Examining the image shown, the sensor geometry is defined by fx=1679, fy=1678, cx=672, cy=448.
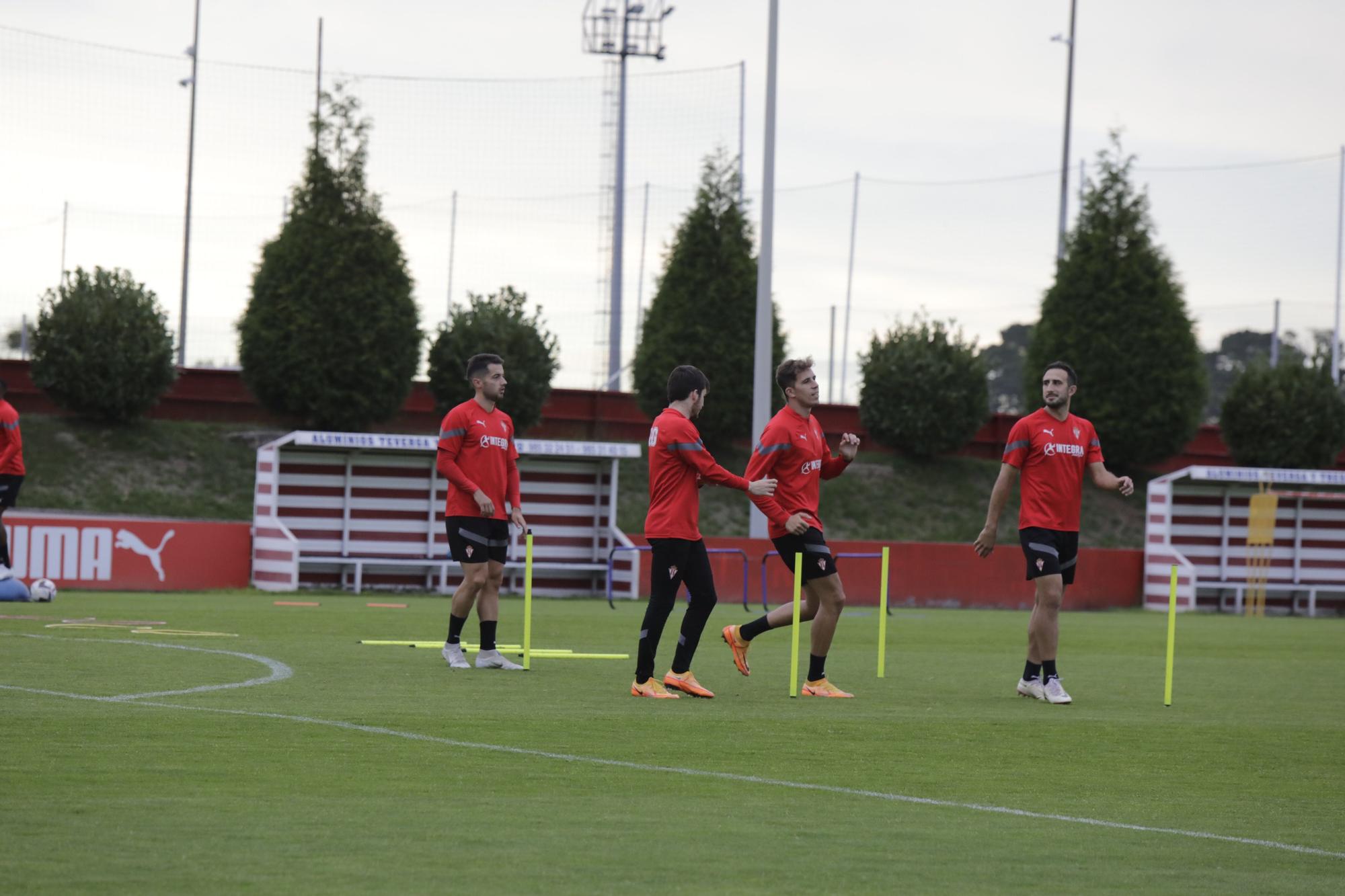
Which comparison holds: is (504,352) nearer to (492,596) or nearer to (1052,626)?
(492,596)

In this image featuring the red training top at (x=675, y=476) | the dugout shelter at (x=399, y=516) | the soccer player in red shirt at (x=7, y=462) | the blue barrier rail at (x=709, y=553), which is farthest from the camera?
the dugout shelter at (x=399, y=516)

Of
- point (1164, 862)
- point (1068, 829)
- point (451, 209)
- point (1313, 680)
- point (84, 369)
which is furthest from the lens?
point (451, 209)

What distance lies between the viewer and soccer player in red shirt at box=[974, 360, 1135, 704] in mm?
10953

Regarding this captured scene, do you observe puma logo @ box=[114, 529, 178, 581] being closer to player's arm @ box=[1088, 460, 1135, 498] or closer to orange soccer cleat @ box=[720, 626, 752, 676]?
orange soccer cleat @ box=[720, 626, 752, 676]

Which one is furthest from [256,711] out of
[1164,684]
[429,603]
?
[429,603]

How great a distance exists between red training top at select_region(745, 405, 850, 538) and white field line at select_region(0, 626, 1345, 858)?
3105 mm

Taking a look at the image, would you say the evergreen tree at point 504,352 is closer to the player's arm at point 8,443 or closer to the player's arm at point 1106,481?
the player's arm at point 8,443

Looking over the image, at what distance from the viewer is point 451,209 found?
4259cm

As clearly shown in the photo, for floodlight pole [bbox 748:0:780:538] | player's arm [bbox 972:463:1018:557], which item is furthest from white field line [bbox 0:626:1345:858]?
floodlight pole [bbox 748:0:780:538]

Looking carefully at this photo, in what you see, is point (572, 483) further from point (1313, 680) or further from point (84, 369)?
point (1313, 680)

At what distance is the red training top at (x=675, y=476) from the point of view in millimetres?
10039

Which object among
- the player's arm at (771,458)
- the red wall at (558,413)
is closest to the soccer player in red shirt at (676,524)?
the player's arm at (771,458)

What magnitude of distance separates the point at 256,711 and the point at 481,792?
8.52 ft

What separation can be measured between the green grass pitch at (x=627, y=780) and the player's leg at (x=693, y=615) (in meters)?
0.23
